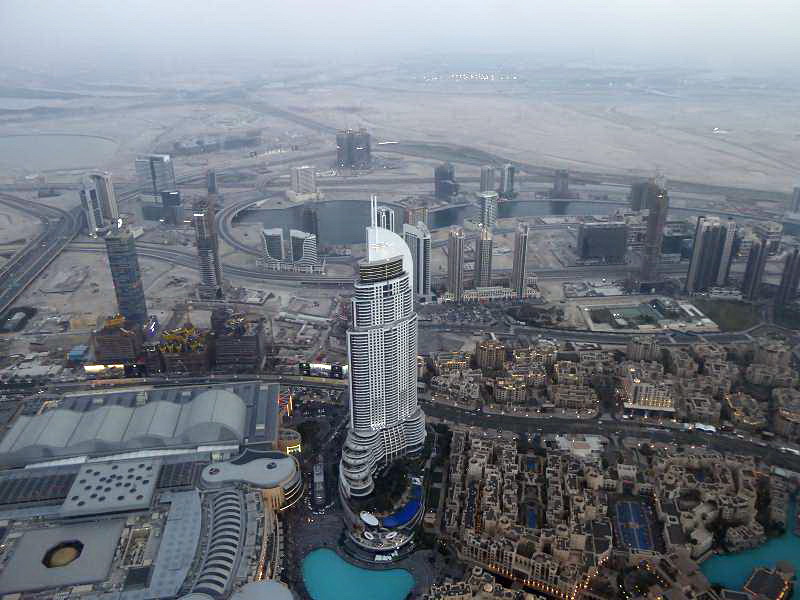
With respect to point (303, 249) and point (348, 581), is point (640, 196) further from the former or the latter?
point (348, 581)

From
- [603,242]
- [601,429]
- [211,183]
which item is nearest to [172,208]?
[211,183]

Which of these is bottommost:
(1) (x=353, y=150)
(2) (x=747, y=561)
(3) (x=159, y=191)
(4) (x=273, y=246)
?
(2) (x=747, y=561)

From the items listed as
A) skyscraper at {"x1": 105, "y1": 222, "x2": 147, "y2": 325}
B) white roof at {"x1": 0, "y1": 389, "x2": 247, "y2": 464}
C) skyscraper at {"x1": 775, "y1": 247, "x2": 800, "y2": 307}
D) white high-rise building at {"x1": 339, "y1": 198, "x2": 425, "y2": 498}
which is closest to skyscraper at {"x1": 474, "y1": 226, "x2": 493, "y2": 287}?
white high-rise building at {"x1": 339, "y1": 198, "x2": 425, "y2": 498}

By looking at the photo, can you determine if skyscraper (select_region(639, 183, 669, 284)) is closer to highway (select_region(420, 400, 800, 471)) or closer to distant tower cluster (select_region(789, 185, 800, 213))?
highway (select_region(420, 400, 800, 471))

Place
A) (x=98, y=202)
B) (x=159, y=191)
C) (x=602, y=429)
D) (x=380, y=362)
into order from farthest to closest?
(x=159, y=191)
(x=98, y=202)
(x=602, y=429)
(x=380, y=362)

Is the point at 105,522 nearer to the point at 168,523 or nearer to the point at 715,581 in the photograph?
the point at 168,523

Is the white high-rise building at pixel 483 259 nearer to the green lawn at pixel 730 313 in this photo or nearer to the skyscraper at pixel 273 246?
the green lawn at pixel 730 313
